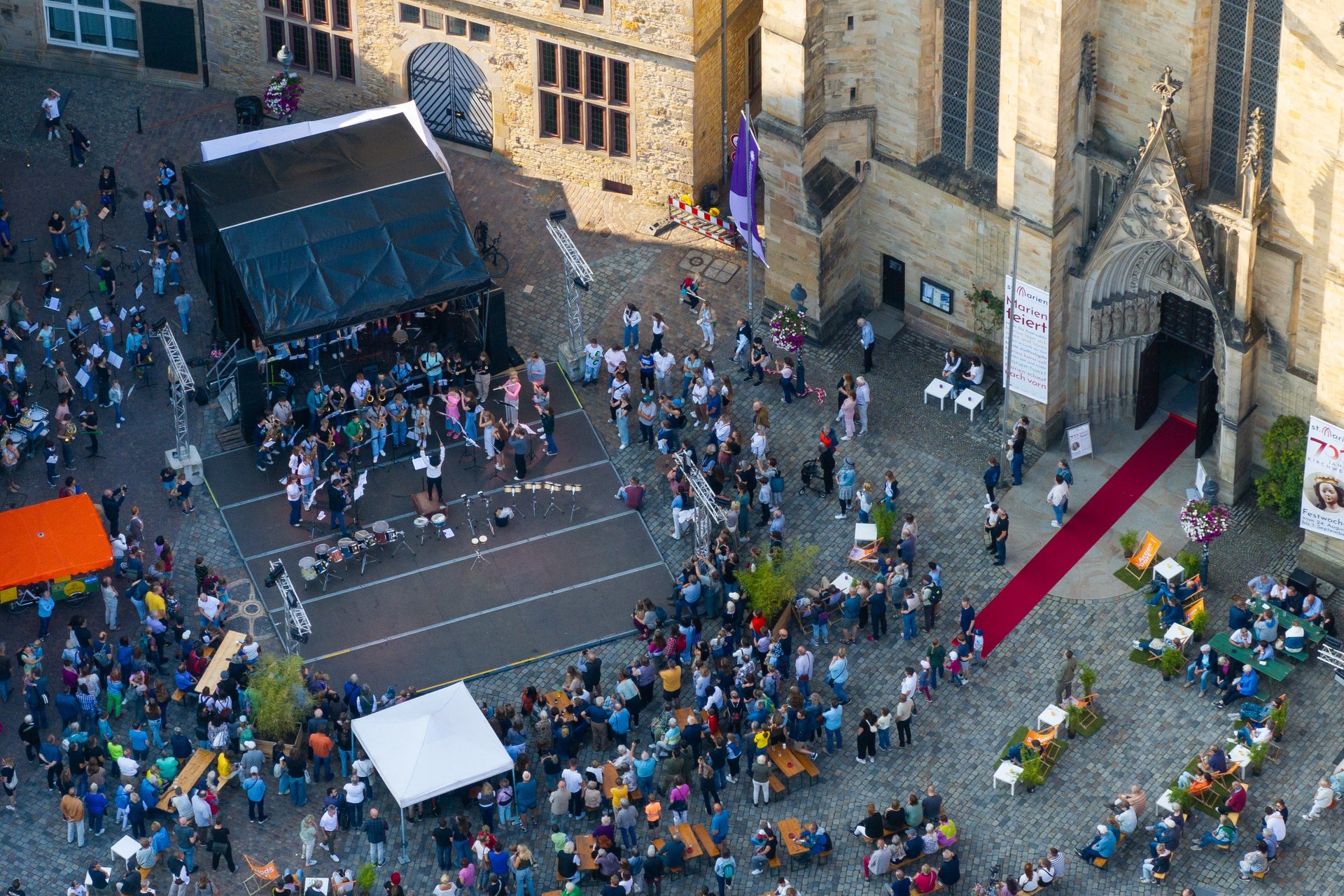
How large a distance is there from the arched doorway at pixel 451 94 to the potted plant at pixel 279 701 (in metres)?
20.6

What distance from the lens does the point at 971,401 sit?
2795 inches

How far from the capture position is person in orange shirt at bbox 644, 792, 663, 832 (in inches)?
2414

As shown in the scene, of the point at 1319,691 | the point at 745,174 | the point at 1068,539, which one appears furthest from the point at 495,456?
the point at 1319,691

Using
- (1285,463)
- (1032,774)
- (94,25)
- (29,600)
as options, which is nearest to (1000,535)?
(1285,463)

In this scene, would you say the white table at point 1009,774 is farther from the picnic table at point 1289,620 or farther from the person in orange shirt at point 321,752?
the person in orange shirt at point 321,752

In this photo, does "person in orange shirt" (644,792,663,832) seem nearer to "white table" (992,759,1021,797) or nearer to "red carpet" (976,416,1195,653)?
"white table" (992,759,1021,797)

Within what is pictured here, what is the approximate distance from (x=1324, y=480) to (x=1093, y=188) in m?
8.43

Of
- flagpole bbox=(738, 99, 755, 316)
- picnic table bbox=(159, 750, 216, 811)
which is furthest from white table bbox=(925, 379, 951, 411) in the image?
picnic table bbox=(159, 750, 216, 811)

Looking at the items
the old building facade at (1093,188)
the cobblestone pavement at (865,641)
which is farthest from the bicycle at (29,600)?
the old building facade at (1093,188)

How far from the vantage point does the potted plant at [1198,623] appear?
64.4m

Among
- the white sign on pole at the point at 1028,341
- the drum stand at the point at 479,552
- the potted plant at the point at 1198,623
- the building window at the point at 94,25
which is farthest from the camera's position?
the building window at the point at 94,25

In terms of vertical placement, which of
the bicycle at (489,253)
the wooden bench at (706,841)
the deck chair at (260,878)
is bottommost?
the deck chair at (260,878)

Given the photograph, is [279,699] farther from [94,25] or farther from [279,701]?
[94,25]

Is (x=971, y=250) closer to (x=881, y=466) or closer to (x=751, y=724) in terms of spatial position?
(x=881, y=466)
